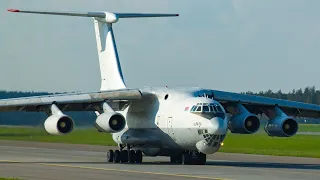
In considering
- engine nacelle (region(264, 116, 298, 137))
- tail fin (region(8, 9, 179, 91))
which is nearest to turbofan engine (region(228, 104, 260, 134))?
engine nacelle (region(264, 116, 298, 137))

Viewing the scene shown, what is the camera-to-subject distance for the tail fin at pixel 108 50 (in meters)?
36.3

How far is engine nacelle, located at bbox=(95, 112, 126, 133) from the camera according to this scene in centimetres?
3139

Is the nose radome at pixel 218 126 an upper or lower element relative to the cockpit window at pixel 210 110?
lower

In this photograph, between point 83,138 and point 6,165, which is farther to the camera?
point 83,138

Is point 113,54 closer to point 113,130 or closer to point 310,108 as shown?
point 113,130

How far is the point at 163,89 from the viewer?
33094mm

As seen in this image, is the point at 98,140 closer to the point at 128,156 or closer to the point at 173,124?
the point at 128,156

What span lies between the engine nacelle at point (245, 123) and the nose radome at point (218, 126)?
205 centimetres

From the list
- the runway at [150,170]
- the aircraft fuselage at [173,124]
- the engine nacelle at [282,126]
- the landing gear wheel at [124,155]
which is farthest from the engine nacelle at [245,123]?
the landing gear wheel at [124,155]

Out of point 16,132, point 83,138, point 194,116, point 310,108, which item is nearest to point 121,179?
point 194,116

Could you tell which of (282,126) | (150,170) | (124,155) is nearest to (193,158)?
(124,155)

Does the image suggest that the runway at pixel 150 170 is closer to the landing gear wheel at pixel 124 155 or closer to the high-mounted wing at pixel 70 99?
the landing gear wheel at pixel 124 155

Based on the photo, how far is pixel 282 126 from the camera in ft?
105

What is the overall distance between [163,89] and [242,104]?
10.6ft
